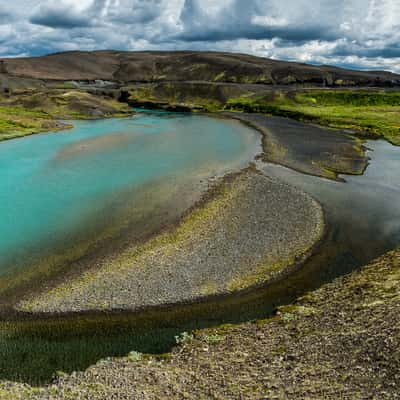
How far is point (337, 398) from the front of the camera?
14.7 m

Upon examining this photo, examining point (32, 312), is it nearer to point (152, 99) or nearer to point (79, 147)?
point (79, 147)

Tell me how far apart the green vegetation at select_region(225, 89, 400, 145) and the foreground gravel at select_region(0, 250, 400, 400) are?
231 feet

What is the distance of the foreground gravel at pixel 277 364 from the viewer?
1570 centimetres

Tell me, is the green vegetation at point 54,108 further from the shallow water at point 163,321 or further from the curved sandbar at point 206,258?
the shallow water at point 163,321

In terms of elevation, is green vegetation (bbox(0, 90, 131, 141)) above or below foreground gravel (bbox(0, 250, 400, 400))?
above

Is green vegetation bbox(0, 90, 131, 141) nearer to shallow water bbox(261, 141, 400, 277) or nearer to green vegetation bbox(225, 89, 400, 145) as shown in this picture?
green vegetation bbox(225, 89, 400, 145)

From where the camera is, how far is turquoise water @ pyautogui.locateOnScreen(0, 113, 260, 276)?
3591 cm

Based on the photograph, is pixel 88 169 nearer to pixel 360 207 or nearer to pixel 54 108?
pixel 360 207

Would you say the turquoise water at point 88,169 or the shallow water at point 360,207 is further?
the turquoise water at point 88,169

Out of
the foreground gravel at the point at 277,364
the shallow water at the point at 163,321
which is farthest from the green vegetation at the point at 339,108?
the foreground gravel at the point at 277,364

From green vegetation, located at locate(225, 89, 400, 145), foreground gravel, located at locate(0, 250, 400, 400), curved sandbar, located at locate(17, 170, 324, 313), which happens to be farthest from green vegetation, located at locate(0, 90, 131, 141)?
foreground gravel, located at locate(0, 250, 400, 400)

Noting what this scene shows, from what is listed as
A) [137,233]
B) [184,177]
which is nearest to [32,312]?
[137,233]

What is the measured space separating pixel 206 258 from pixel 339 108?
106393mm

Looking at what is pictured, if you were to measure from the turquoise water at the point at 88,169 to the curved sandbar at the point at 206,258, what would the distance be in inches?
297
